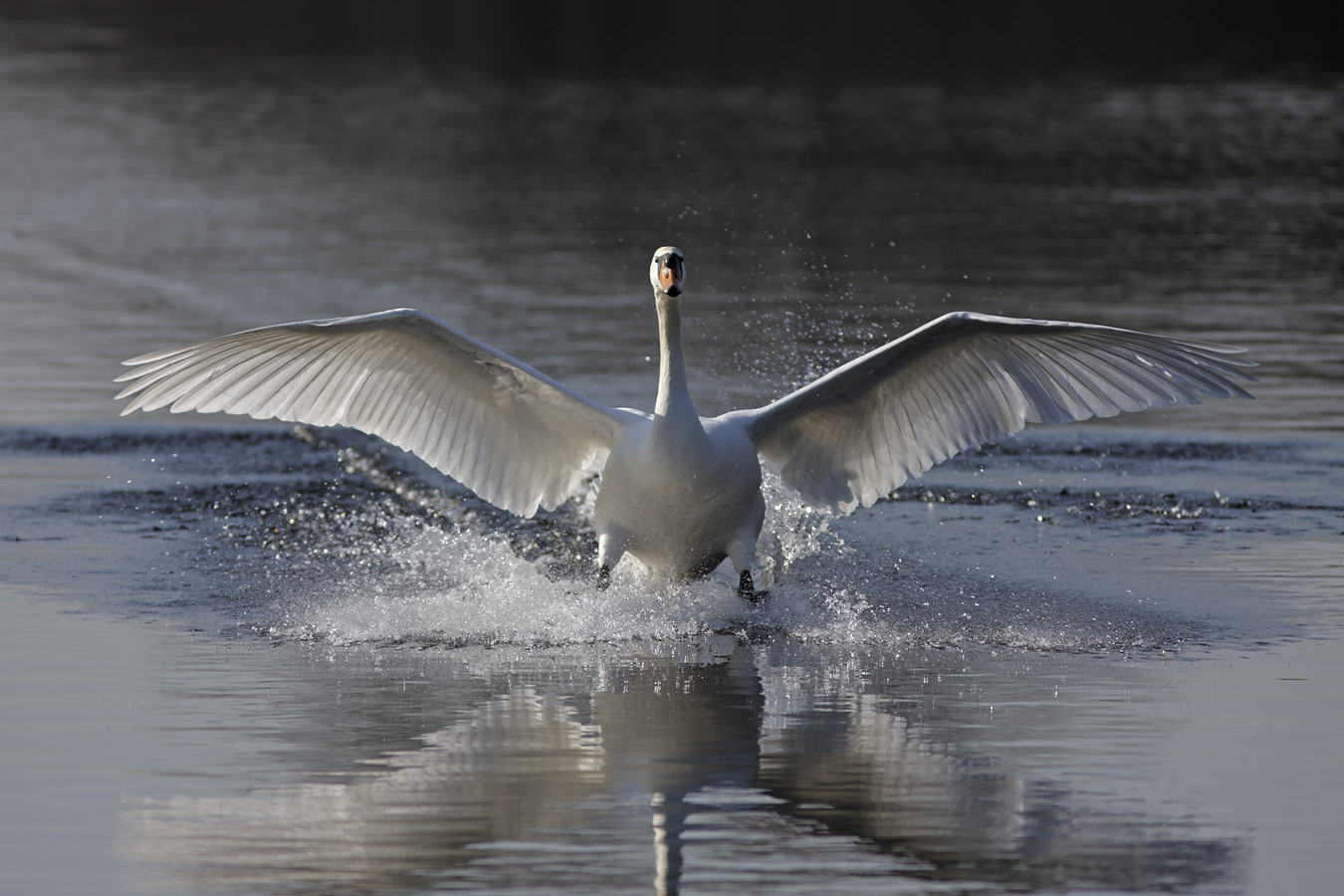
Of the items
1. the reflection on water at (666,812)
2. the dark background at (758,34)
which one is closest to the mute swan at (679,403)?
the reflection on water at (666,812)

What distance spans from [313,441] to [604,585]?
445 centimetres

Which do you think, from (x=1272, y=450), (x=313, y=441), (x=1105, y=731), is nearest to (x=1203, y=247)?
(x=1272, y=450)

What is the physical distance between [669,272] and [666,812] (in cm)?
378

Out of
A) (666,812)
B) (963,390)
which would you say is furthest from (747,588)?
(666,812)

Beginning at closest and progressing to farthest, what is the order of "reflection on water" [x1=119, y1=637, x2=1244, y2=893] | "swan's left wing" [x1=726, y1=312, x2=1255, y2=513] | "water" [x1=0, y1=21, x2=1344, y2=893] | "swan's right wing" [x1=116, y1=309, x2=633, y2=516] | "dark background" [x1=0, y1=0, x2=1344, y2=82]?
"reflection on water" [x1=119, y1=637, x2=1244, y2=893] → "water" [x1=0, y1=21, x2=1344, y2=893] → "swan's left wing" [x1=726, y1=312, x2=1255, y2=513] → "swan's right wing" [x1=116, y1=309, x2=633, y2=516] → "dark background" [x1=0, y1=0, x2=1344, y2=82]

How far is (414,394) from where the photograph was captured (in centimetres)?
1097

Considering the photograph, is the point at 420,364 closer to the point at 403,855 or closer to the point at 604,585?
the point at 604,585

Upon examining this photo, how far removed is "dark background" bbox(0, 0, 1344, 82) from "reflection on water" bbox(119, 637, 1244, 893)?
3849 centimetres

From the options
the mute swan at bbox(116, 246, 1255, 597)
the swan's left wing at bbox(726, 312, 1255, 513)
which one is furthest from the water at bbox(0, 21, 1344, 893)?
the swan's left wing at bbox(726, 312, 1255, 513)

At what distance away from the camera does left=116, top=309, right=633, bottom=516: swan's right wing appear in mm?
10375

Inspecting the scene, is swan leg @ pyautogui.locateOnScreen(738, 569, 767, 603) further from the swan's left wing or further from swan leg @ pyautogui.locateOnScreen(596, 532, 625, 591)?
the swan's left wing

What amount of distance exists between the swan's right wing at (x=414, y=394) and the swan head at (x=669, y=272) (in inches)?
35.5

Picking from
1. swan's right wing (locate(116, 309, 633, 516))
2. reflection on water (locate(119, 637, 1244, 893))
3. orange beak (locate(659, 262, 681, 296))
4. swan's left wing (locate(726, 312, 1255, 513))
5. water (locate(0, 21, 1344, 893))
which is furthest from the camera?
swan's right wing (locate(116, 309, 633, 516))

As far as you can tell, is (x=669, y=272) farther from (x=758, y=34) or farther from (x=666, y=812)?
(x=758, y=34)
